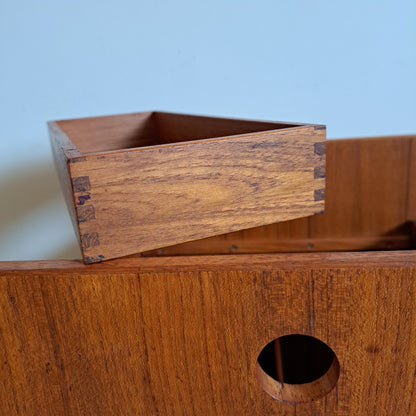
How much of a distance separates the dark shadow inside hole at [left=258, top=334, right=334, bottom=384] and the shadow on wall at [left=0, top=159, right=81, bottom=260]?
0.85m

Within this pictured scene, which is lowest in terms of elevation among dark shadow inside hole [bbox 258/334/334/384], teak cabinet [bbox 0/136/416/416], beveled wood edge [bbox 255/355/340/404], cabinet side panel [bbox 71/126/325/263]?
dark shadow inside hole [bbox 258/334/334/384]

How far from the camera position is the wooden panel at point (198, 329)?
0.54 m

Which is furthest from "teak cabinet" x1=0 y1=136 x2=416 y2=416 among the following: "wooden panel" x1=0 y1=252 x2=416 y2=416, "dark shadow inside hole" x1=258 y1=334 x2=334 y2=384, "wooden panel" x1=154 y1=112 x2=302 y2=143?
"dark shadow inside hole" x1=258 y1=334 x2=334 y2=384

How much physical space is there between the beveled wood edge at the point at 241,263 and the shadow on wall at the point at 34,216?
1015mm

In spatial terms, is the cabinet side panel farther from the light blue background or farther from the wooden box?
the light blue background

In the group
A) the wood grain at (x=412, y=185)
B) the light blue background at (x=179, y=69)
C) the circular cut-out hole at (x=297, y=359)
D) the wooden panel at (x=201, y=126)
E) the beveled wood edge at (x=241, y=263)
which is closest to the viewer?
the beveled wood edge at (x=241, y=263)

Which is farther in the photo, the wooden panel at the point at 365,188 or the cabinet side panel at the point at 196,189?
the wooden panel at the point at 365,188

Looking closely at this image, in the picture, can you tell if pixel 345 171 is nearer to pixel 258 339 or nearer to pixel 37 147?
pixel 258 339

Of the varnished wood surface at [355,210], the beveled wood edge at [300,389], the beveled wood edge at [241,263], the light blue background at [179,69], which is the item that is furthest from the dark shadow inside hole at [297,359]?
the light blue background at [179,69]

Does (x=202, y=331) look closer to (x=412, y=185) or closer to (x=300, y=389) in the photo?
(x=300, y=389)

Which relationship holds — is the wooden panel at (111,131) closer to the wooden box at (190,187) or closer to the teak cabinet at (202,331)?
the wooden box at (190,187)

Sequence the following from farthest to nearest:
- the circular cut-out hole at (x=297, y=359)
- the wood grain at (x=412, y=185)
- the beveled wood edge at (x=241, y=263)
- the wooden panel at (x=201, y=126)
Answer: the wood grain at (x=412, y=185), the circular cut-out hole at (x=297, y=359), the wooden panel at (x=201, y=126), the beveled wood edge at (x=241, y=263)

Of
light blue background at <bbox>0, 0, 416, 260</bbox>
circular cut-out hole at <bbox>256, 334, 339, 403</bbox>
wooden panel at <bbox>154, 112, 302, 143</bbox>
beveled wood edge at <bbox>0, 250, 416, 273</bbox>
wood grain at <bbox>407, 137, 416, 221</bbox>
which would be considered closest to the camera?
beveled wood edge at <bbox>0, 250, 416, 273</bbox>

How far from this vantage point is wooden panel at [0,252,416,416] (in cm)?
54
